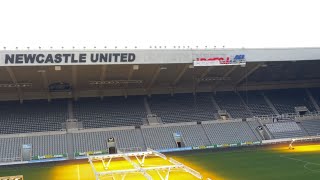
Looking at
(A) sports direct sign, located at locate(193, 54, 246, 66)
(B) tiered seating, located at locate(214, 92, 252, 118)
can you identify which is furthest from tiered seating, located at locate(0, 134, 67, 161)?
(B) tiered seating, located at locate(214, 92, 252, 118)

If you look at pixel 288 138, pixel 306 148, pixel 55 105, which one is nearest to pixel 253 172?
pixel 306 148

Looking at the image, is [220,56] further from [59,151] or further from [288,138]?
[59,151]

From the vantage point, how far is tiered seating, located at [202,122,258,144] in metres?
37.6

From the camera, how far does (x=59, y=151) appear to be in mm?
33344

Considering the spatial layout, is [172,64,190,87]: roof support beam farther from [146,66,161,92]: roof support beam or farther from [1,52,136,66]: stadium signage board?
[1,52,136,66]: stadium signage board

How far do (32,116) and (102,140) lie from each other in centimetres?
770

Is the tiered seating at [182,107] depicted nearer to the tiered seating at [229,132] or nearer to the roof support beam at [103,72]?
the tiered seating at [229,132]

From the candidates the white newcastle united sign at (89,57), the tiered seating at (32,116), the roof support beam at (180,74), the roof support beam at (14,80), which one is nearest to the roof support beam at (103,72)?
the white newcastle united sign at (89,57)

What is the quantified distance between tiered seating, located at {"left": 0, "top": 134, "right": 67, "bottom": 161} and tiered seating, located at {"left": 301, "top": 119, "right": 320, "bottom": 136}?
2585 cm

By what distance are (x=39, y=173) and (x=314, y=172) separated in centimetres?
1794

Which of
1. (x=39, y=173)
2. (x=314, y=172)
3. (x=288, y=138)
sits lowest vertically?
(x=314, y=172)

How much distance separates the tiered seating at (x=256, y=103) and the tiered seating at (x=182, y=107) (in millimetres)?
4606

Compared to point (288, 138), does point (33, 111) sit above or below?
above

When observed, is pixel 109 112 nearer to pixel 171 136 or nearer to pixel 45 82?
pixel 171 136
